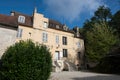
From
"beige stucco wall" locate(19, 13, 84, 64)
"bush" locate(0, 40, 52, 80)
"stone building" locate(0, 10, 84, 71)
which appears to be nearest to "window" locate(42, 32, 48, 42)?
"stone building" locate(0, 10, 84, 71)

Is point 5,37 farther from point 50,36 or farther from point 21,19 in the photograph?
point 50,36

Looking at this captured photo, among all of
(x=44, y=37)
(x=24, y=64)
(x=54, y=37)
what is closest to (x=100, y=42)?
(x=54, y=37)

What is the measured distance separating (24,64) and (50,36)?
18.0 m

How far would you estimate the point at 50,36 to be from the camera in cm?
2705

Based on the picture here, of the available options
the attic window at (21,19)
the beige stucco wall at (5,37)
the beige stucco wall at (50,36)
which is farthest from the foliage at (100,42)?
the beige stucco wall at (5,37)

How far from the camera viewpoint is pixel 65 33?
2922 centimetres

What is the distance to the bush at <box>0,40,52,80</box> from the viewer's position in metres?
9.13

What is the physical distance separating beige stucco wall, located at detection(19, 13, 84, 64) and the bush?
14711mm

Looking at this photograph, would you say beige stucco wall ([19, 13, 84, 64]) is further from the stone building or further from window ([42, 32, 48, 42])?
window ([42, 32, 48, 42])

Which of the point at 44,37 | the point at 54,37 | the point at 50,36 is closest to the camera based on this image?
the point at 44,37

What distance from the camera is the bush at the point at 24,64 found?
9133 millimetres

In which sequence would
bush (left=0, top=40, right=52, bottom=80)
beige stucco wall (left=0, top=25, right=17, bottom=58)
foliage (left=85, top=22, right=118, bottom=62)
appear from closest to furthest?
bush (left=0, top=40, right=52, bottom=80) → beige stucco wall (left=0, top=25, right=17, bottom=58) → foliage (left=85, top=22, right=118, bottom=62)

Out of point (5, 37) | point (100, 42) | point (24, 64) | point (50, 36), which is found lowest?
point (24, 64)

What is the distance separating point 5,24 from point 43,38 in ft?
42.2
